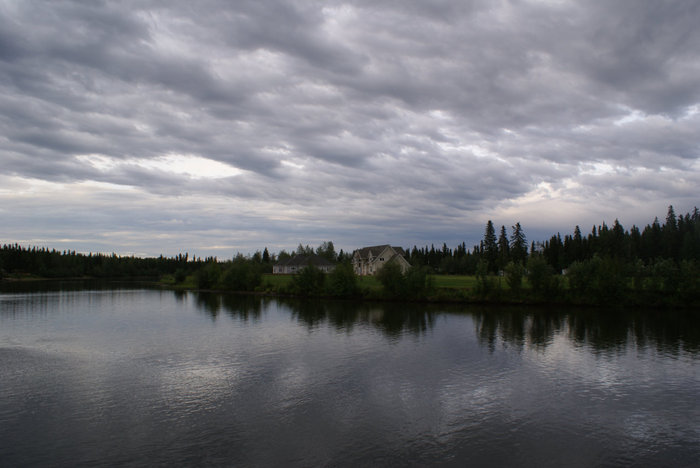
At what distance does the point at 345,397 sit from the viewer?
2142cm

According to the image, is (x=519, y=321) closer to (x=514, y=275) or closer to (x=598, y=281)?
(x=514, y=275)

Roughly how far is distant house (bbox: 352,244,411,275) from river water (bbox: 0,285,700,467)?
214ft

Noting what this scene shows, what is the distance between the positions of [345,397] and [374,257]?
91388 millimetres

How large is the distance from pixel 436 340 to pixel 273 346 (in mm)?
13831

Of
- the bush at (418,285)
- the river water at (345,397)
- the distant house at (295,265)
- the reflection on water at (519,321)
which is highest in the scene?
the distant house at (295,265)

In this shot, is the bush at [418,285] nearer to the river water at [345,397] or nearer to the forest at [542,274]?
the forest at [542,274]

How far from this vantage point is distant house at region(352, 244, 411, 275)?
109037 millimetres

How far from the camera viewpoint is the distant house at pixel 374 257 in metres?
109

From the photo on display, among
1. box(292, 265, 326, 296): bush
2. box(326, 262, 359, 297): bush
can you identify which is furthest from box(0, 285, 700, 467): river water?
box(292, 265, 326, 296): bush

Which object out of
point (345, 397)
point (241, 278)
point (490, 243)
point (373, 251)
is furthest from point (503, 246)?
point (345, 397)

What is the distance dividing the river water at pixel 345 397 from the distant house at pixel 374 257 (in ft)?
214

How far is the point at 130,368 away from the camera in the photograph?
2662cm

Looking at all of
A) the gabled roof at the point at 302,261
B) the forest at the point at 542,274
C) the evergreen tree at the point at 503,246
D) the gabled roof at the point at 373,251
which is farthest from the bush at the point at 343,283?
the evergreen tree at the point at 503,246

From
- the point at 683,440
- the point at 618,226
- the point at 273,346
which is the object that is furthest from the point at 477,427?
the point at 618,226
